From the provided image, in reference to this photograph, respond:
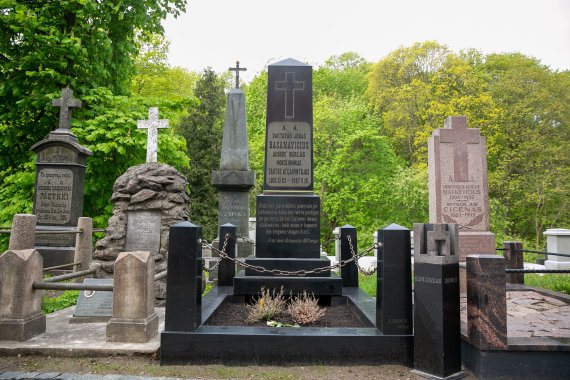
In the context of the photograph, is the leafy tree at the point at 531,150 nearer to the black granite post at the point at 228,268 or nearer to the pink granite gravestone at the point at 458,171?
the pink granite gravestone at the point at 458,171

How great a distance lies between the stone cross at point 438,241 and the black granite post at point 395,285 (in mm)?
279

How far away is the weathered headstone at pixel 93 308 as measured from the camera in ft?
15.6

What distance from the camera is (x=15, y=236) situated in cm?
511

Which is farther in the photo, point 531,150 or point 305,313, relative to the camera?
point 531,150

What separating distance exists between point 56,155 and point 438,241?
1047 centimetres

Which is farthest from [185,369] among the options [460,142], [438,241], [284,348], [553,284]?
[553,284]

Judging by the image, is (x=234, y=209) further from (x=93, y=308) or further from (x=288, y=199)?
Answer: (x=93, y=308)

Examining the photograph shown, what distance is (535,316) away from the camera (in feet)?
15.5

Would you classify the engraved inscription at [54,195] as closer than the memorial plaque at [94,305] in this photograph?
No

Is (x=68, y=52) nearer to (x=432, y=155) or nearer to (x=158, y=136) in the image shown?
(x=158, y=136)

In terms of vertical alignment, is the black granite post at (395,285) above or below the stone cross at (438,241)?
below

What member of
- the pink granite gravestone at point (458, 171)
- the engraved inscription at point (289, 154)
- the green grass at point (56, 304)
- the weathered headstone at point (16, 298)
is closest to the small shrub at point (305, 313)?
the engraved inscription at point (289, 154)

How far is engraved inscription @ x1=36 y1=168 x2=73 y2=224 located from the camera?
31.8 ft

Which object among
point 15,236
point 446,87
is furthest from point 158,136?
point 446,87
